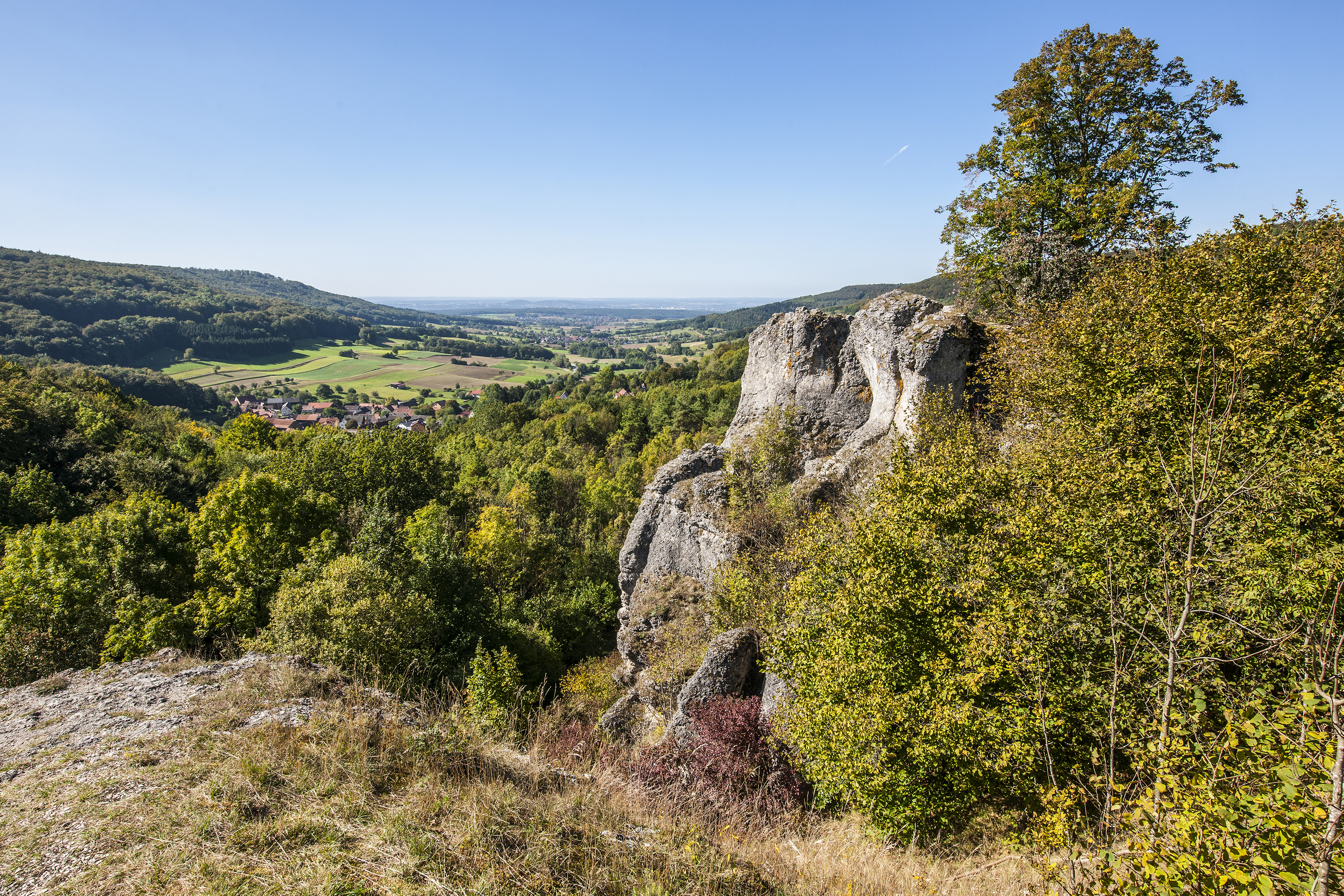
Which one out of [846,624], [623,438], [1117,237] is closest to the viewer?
[846,624]

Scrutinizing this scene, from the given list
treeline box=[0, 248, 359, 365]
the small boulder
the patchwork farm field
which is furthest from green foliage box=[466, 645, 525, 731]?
treeline box=[0, 248, 359, 365]

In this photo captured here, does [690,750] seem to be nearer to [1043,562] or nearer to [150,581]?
[1043,562]

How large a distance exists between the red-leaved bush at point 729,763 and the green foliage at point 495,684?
3626 millimetres

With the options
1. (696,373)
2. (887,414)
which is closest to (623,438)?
(696,373)

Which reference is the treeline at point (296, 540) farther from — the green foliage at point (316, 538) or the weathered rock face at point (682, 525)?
the weathered rock face at point (682, 525)

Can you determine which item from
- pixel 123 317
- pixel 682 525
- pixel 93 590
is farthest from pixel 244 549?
pixel 123 317

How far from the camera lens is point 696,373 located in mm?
99125

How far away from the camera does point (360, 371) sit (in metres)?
136

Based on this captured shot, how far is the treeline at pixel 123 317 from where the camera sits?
102 metres

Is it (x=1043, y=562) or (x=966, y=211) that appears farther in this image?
(x=966, y=211)

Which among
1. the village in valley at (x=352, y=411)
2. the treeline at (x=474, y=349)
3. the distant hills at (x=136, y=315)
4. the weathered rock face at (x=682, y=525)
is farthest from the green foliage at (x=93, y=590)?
the treeline at (x=474, y=349)

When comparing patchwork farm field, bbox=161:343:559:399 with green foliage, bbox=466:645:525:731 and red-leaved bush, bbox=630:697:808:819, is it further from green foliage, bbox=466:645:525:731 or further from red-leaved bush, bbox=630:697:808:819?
red-leaved bush, bbox=630:697:808:819

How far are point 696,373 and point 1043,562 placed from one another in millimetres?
91188

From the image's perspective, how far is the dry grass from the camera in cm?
529
